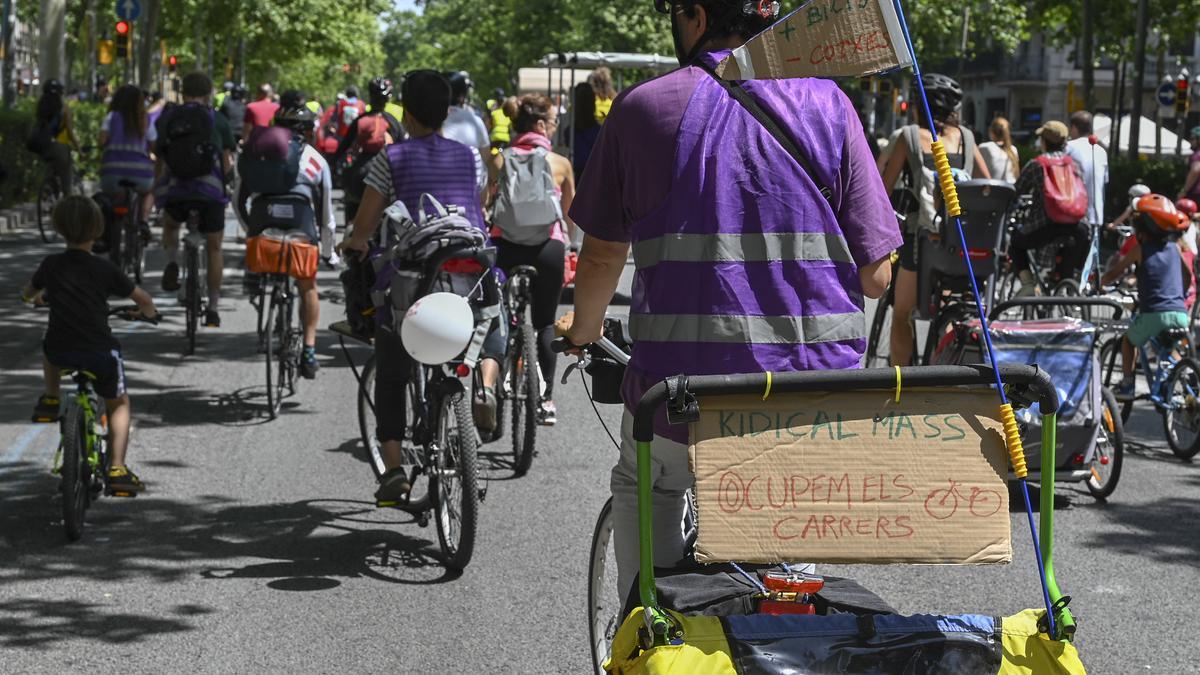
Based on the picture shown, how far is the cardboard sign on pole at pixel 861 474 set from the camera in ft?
9.73

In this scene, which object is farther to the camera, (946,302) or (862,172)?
(946,302)

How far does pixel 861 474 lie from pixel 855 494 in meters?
0.04

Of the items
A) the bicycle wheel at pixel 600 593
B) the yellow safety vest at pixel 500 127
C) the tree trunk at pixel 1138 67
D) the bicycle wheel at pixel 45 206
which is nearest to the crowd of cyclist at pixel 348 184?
the bicycle wheel at pixel 600 593

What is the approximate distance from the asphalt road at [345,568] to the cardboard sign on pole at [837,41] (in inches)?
104

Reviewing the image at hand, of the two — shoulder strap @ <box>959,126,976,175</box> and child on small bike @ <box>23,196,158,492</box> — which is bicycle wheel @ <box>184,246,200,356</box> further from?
shoulder strap @ <box>959,126,976,175</box>

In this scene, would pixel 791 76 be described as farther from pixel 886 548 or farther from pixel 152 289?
pixel 152 289

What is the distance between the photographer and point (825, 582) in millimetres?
3363

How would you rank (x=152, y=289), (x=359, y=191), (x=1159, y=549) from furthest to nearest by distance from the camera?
(x=152, y=289) → (x=359, y=191) → (x=1159, y=549)

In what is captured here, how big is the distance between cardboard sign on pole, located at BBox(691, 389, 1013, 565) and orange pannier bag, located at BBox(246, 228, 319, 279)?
7.03 metres

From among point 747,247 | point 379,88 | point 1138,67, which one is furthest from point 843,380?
point 1138,67

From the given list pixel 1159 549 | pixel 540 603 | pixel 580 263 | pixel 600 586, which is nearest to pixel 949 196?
pixel 580 263

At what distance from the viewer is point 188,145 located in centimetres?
1198

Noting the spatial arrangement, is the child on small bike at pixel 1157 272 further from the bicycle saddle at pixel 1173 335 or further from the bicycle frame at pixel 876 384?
the bicycle frame at pixel 876 384

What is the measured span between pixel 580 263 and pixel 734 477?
1.00 m
